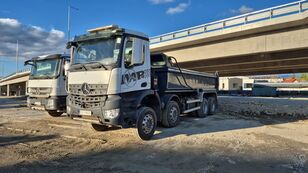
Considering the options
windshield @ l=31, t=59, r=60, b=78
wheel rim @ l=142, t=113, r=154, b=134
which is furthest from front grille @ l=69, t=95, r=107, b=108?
windshield @ l=31, t=59, r=60, b=78

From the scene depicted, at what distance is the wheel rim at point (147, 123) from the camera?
321 inches

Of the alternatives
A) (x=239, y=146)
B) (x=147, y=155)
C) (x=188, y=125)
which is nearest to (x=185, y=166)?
(x=147, y=155)

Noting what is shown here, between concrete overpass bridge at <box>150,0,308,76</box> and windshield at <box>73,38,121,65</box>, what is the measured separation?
1238 centimetres

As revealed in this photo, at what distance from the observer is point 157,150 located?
23.7ft

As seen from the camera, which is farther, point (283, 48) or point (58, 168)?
point (283, 48)

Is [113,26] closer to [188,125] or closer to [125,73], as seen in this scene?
[125,73]

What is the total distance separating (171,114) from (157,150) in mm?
3214

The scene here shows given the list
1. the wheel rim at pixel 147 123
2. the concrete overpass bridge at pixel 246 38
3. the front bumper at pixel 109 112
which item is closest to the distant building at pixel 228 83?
the concrete overpass bridge at pixel 246 38

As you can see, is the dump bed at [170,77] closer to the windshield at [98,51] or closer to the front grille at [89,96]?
the windshield at [98,51]

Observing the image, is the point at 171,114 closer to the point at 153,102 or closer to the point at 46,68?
the point at 153,102

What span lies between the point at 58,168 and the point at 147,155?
2.10 m

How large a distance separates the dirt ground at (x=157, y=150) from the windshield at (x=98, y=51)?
239 cm

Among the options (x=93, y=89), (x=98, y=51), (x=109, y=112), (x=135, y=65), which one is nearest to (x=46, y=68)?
(x=98, y=51)

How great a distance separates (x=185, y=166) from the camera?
5883 mm
